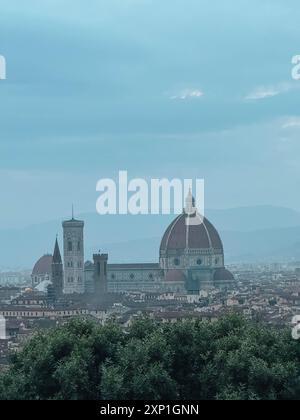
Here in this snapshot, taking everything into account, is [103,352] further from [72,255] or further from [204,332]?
[72,255]

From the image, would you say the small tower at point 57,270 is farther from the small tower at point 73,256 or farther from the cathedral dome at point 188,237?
the cathedral dome at point 188,237

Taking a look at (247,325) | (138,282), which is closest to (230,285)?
(138,282)

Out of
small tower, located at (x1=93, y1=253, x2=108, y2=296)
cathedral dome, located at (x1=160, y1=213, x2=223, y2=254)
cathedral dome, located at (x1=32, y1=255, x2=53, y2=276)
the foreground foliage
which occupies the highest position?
cathedral dome, located at (x1=160, y1=213, x2=223, y2=254)

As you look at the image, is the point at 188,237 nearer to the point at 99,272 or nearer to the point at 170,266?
the point at 170,266

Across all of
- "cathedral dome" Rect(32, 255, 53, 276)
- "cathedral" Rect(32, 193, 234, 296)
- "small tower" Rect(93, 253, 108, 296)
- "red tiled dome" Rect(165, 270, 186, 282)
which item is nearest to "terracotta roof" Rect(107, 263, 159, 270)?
"cathedral" Rect(32, 193, 234, 296)

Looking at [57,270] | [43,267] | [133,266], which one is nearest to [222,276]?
[133,266]

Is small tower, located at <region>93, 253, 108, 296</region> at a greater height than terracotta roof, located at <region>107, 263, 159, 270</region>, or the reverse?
terracotta roof, located at <region>107, 263, 159, 270</region>

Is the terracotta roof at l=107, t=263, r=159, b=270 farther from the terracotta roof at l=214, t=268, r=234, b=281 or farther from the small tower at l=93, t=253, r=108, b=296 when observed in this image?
the small tower at l=93, t=253, r=108, b=296
